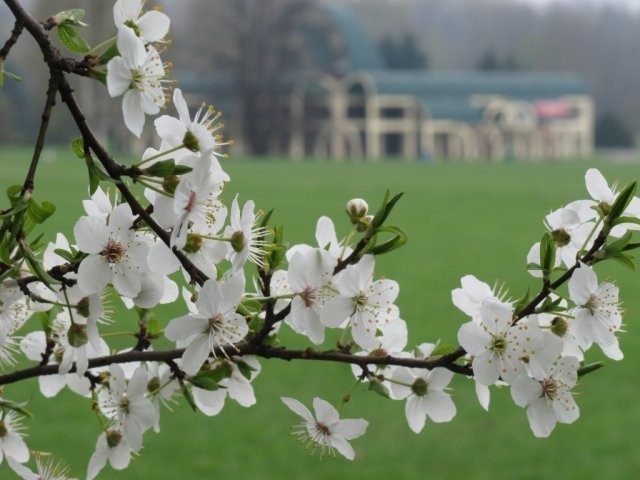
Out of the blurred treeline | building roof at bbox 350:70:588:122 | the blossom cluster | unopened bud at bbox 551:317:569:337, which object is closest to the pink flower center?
the blossom cluster

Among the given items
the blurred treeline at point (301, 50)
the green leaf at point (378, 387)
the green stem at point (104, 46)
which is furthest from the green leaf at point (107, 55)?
the blurred treeline at point (301, 50)

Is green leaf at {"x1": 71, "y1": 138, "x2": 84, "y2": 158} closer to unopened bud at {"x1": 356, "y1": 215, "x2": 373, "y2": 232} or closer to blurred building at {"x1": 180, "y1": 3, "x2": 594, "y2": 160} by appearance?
unopened bud at {"x1": 356, "y1": 215, "x2": 373, "y2": 232}

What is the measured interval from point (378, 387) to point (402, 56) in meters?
47.1

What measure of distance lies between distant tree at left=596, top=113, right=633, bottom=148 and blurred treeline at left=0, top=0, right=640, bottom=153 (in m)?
0.04

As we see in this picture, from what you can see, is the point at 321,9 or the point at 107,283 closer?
the point at 107,283

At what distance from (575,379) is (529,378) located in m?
0.03

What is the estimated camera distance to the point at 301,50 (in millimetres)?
37719

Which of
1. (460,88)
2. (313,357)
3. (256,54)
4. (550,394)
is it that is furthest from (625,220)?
(460,88)

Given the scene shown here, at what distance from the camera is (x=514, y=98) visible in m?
40.7

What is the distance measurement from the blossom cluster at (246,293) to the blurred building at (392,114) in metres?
34.0

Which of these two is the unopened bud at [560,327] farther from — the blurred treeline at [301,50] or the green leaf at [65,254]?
the blurred treeline at [301,50]

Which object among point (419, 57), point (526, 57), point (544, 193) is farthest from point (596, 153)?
point (544, 193)

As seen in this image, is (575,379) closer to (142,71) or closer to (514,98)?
(142,71)

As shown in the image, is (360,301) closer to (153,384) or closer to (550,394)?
(550,394)
